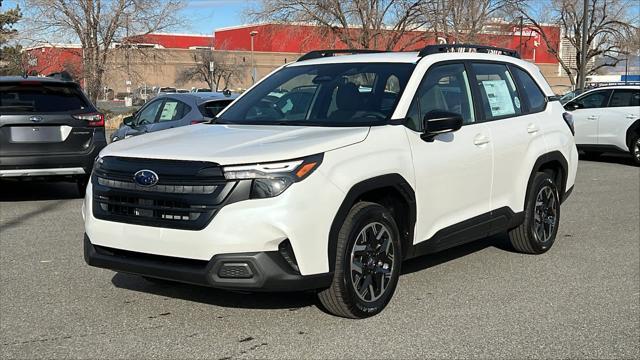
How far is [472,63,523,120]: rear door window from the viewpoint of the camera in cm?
582

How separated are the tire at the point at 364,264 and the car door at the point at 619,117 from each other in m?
11.3

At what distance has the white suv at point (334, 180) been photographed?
3994mm

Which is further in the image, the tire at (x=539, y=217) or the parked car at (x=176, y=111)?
the parked car at (x=176, y=111)

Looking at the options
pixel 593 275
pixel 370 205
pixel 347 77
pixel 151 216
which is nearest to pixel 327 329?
pixel 370 205

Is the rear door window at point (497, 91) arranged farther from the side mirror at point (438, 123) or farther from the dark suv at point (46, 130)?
the dark suv at point (46, 130)

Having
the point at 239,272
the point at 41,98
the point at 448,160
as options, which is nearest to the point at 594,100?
the point at 448,160

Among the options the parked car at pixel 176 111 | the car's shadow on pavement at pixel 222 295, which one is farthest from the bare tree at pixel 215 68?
the car's shadow on pavement at pixel 222 295

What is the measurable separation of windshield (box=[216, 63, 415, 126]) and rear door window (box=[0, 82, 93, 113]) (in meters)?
4.15

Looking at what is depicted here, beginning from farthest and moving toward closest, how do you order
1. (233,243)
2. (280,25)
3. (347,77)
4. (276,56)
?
(276,56)
(280,25)
(347,77)
(233,243)

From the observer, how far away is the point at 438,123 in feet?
15.8

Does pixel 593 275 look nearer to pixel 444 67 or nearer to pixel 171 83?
pixel 444 67

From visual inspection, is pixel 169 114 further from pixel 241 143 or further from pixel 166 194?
pixel 166 194

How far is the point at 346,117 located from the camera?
500 cm

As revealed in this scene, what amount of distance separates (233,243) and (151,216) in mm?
594
